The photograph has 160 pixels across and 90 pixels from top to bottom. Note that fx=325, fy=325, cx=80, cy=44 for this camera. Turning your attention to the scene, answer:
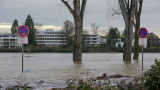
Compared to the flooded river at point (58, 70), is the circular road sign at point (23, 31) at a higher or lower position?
higher

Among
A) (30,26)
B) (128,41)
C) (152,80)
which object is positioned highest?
(30,26)

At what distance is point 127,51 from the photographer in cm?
2956

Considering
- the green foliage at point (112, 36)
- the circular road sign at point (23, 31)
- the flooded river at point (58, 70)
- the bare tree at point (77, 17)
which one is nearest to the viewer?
the flooded river at point (58, 70)

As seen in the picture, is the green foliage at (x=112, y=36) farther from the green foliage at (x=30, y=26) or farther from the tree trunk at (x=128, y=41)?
the tree trunk at (x=128, y=41)

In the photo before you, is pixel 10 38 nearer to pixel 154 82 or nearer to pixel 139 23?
pixel 139 23

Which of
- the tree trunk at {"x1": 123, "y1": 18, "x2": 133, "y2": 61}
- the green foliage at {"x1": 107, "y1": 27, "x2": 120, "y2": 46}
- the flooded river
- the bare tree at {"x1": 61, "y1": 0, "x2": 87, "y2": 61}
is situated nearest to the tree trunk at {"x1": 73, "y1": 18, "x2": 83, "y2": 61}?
the bare tree at {"x1": 61, "y1": 0, "x2": 87, "y2": 61}

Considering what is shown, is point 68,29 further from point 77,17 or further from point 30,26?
point 77,17

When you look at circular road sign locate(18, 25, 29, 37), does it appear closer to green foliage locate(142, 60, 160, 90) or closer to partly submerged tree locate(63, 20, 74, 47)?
green foliage locate(142, 60, 160, 90)

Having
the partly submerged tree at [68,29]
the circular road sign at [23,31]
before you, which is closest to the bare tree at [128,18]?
the circular road sign at [23,31]

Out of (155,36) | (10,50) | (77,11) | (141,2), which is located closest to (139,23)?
(141,2)

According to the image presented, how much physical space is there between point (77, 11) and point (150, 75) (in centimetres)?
2084

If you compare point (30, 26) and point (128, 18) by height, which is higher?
point (30, 26)

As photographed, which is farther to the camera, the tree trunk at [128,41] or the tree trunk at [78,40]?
the tree trunk at [128,41]

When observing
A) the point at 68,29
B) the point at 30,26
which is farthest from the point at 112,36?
the point at 30,26
